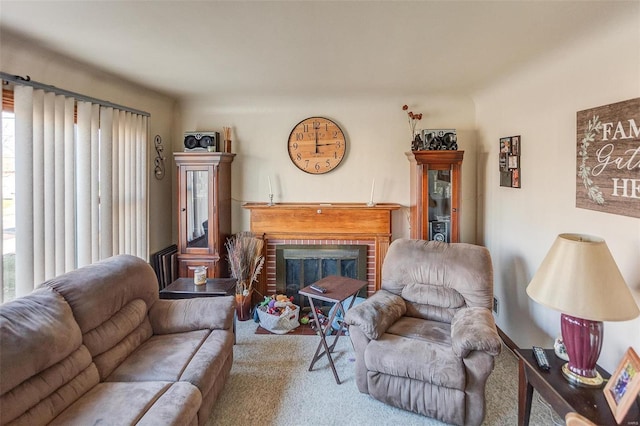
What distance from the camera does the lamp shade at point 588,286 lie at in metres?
1.68

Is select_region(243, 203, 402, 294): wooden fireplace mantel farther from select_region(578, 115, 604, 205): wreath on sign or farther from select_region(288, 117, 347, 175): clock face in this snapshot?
select_region(578, 115, 604, 205): wreath on sign

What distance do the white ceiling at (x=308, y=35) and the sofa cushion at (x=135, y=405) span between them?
199 cm

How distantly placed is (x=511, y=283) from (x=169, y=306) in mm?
2939

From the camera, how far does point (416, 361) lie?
7.25ft

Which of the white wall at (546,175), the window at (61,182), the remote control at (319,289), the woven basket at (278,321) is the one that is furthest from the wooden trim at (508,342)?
the window at (61,182)

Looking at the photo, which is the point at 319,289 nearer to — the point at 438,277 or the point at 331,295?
the point at 331,295

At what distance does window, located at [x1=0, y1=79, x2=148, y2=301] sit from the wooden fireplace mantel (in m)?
1.32

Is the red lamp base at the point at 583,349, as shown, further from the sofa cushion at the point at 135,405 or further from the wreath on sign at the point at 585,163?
the sofa cushion at the point at 135,405

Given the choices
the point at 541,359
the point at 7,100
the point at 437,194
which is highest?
the point at 7,100

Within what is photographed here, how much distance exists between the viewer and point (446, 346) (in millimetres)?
2301

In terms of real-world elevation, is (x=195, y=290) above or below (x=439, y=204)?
below

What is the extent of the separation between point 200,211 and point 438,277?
2579 millimetres

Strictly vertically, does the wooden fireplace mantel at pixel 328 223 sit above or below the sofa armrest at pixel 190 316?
above

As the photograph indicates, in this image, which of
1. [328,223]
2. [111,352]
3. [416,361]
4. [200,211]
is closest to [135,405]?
[111,352]
